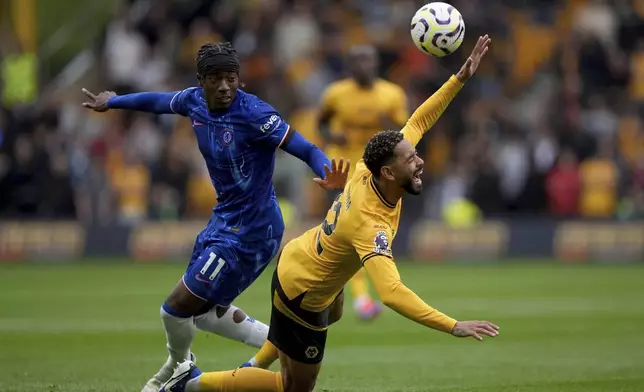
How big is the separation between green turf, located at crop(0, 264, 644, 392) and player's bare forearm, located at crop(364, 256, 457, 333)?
245cm

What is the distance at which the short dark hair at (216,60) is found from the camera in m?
8.59

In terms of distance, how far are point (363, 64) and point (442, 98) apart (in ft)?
18.1

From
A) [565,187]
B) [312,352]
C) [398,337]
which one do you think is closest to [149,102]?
[312,352]

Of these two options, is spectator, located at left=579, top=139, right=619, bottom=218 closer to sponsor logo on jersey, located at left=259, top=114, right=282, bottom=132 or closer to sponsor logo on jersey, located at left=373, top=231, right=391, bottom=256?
sponsor logo on jersey, located at left=259, top=114, right=282, bottom=132

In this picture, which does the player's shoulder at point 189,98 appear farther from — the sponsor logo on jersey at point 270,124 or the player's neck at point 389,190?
the player's neck at point 389,190

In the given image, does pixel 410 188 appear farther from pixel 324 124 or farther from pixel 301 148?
pixel 324 124

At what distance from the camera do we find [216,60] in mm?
8570

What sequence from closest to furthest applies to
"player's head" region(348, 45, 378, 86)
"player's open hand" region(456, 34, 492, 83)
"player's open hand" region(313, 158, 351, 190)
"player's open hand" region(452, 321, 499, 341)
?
"player's open hand" region(452, 321, 499, 341), "player's open hand" region(313, 158, 351, 190), "player's open hand" region(456, 34, 492, 83), "player's head" region(348, 45, 378, 86)

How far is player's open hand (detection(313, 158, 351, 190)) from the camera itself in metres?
8.11

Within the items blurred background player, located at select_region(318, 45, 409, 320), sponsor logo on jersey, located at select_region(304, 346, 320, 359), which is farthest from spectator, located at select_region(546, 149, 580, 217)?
sponsor logo on jersey, located at select_region(304, 346, 320, 359)

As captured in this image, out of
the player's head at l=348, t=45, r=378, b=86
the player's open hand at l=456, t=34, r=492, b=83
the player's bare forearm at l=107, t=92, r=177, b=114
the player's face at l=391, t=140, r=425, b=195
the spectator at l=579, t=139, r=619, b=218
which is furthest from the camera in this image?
the spectator at l=579, t=139, r=619, b=218

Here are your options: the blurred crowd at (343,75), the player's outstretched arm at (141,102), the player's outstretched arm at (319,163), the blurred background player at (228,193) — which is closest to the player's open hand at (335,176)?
the player's outstretched arm at (319,163)

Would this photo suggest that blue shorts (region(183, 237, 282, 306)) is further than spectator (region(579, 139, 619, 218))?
No

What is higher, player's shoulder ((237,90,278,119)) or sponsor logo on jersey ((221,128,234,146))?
player's shoulder ((237,90,278,119))
